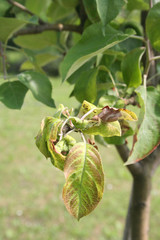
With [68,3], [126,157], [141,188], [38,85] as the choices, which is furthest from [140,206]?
[68,3]

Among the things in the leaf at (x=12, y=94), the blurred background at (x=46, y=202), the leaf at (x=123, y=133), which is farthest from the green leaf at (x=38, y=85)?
the blurred background at (x=46, y=202)

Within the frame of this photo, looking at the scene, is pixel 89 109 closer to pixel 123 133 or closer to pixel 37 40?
pixel 123 133

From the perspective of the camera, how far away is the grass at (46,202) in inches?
91.5

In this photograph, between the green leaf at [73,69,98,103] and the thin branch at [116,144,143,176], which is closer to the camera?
the green leaf at [73,69,98,103]

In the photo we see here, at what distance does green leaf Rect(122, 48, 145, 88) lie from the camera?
65 cm

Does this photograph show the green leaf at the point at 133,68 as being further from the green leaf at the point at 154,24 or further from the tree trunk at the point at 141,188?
the tree trunk at the point at 141,188

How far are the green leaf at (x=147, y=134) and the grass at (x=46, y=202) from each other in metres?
1.90

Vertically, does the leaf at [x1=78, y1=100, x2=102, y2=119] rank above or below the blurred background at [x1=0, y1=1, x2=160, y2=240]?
above

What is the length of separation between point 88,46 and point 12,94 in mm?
196

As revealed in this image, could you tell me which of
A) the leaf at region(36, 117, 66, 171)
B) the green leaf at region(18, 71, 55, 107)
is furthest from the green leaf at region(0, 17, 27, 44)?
the leaf at region(36, 117, 66, 171)

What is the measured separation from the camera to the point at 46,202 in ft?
8.77

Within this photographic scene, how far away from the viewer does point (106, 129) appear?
45 centimetres

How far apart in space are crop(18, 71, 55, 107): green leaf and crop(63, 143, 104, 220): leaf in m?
0.27

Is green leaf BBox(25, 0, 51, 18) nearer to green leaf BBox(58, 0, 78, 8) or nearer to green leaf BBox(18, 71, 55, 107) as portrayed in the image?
green leaf BBox(58, 0, 78, 8)
